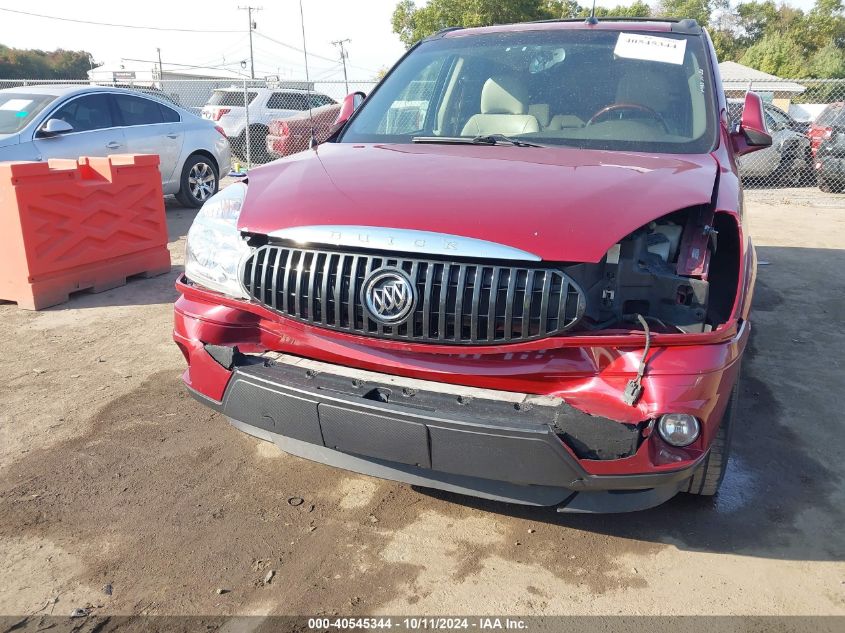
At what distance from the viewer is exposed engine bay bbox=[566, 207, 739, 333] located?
91.8 inches

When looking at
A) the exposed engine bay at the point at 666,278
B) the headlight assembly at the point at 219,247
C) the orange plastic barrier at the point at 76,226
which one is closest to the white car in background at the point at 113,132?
the orange plastic barrier at the point at 76,226

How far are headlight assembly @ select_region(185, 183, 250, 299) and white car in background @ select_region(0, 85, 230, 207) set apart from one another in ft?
19.7

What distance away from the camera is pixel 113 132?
8836mm

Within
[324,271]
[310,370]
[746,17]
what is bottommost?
[310,370]

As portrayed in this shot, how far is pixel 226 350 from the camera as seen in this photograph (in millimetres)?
2646

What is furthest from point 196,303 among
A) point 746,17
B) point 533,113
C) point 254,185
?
point 746,17

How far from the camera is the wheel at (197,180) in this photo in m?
9.87

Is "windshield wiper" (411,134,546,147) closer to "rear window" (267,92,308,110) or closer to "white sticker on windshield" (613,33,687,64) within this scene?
"white sticker on windshield" (613,33,687,64)

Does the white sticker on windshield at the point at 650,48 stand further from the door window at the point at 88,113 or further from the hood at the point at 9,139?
the door window at the point at 88,113

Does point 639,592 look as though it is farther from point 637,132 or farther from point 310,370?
point 637,132

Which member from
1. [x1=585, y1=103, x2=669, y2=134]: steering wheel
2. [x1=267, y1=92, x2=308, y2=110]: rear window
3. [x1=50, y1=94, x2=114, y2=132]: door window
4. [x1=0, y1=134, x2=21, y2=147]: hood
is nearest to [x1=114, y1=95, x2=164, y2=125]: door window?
[x1=50, y1=94, x2=114, y2=132]: door window

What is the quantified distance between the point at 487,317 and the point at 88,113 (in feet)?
26.5

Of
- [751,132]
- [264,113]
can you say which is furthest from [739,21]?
[751,132]

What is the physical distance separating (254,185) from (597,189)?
1.39 metres
